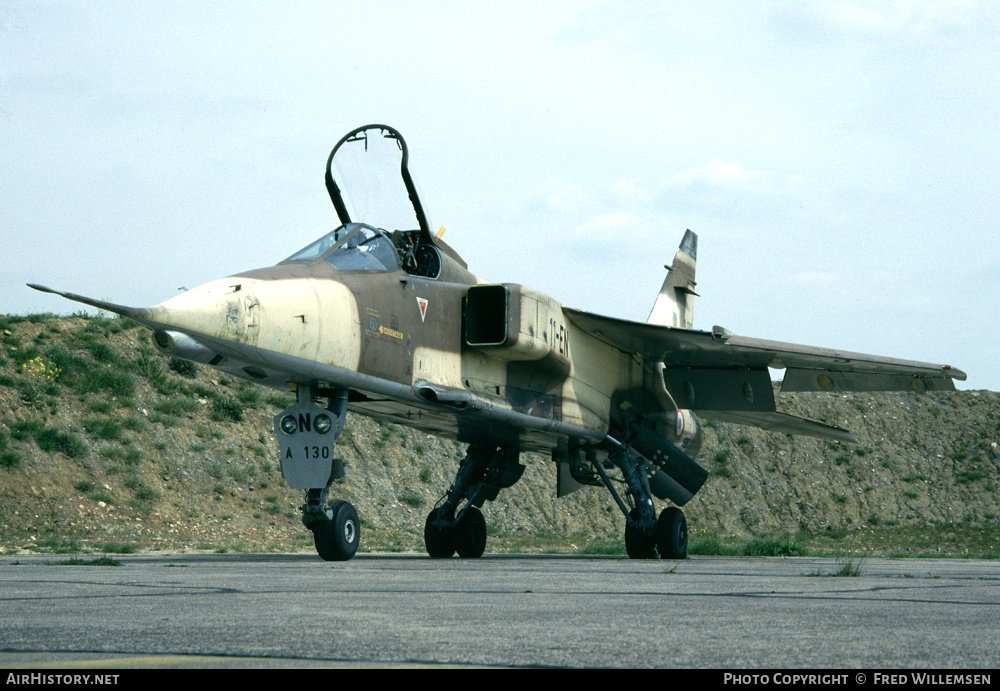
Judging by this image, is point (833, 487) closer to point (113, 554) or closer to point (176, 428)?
point (176, 428)

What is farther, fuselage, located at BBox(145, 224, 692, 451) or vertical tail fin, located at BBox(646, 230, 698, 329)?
vertical tail fin, located at BBox(646, 230, 698, 329)

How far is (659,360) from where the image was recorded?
15906 millimetres

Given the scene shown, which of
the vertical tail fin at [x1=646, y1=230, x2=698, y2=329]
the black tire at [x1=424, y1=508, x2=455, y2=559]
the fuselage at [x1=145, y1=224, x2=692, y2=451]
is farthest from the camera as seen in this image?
the vertical tail fin at [x1=646, y1=230, x2=698, y2=329]

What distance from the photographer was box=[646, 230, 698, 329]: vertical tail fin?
18734 mm

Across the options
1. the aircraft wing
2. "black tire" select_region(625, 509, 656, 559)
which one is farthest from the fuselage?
"black tire" select_region(625, 509, 656, 559)

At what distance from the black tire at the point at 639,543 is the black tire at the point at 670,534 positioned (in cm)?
10

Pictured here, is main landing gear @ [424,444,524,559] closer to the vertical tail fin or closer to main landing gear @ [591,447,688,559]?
main landing gear @ [591,447,688,559]

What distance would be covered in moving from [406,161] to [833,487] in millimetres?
33260

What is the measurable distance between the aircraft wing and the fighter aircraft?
3 centimetres

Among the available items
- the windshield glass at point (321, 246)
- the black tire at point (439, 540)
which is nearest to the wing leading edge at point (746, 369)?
the black tire at point (439, 540)

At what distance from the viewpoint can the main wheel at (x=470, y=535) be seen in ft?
48.2

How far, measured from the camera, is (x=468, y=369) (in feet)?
40.2

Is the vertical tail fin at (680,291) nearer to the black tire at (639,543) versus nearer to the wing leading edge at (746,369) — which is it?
the wing leading edge at (746,369)
